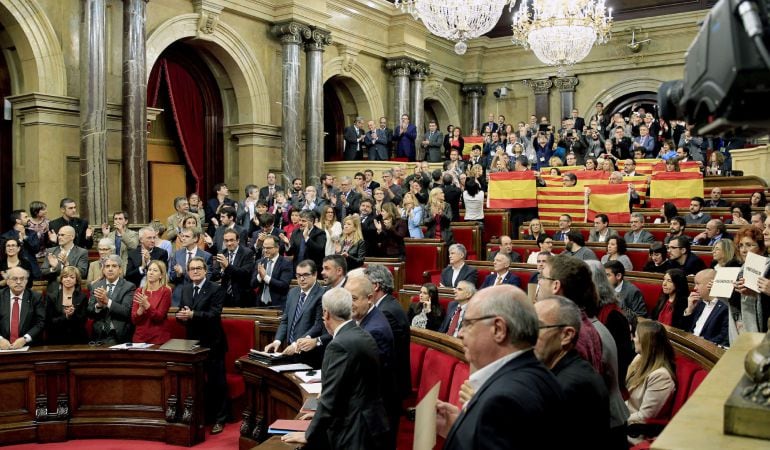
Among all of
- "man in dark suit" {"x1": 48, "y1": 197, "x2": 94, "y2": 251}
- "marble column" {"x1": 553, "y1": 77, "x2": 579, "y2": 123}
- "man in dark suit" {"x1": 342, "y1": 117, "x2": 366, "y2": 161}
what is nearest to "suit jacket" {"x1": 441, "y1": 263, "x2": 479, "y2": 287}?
"man in dark suit" {"x1": 48, "y1": 197, "x2": 94, "y2": 251}

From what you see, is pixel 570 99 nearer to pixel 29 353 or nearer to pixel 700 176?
pixel 700 176

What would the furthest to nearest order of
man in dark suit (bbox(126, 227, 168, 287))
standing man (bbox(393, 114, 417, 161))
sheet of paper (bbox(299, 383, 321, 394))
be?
standing man (bbox(393, 114, 417, 161)) → man in dark suit (bbox(126, 227, 168, 287)) → sheet of paper (bbox(299, 383, 321, 394))

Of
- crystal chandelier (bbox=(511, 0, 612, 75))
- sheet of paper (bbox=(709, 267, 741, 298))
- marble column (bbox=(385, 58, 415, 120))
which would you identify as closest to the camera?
sheet of paper (bbox=(709, 267, 741, 298))

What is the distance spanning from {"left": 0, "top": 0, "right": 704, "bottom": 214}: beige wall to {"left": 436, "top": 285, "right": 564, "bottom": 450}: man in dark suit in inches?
359

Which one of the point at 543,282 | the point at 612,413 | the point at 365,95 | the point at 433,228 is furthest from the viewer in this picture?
the point at 365,95

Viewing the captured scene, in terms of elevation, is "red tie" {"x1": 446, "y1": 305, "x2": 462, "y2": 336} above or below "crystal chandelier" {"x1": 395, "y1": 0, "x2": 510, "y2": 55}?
below

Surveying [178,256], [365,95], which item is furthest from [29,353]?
[365,95]

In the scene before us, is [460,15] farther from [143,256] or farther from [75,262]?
[75,262]

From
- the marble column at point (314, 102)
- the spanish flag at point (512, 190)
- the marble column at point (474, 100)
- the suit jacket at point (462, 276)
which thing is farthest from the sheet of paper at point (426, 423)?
the marble column at point (474, 100)

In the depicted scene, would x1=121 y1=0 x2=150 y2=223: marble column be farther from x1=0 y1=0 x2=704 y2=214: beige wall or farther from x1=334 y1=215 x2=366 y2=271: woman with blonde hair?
x1=334 y1=215 x2=366 y2=271: woman with blonde hair

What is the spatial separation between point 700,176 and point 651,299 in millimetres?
4928

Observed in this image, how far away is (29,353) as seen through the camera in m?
4.96

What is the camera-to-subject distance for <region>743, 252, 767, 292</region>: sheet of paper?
138 inches

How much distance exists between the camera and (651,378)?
122 inches
